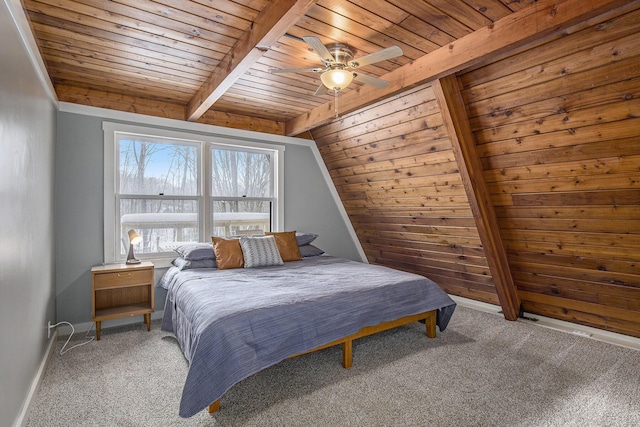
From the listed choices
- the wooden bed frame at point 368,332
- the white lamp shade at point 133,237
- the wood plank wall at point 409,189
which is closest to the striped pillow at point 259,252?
the white lamp shade at point 133,237

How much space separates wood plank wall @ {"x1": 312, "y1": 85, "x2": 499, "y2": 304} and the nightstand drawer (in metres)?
2.60

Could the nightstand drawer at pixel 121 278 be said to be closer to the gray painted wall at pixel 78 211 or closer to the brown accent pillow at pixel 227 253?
the gray painted wall at pixel 78 211

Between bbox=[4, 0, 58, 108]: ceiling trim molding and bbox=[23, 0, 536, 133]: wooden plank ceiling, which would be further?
bbox=[23, 0, 536, 133]: wooden plank ceiling

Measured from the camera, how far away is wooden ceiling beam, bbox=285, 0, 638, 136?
1.70m

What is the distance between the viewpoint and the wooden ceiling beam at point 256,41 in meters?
1.73

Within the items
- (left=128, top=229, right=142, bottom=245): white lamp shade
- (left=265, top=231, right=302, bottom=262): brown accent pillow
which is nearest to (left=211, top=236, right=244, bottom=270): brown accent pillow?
(left=265, top=231, right=302, bottom=262): brown accent pillow

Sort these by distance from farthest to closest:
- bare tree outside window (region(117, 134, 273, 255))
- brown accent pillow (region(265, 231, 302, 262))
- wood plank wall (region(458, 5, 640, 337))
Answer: brown accent pillow (region(265, 231, 302, 262)) → bare tree outside window (region(117, 134, 273, 255)) → wood plank wall (region(458, 5, 640, 337))

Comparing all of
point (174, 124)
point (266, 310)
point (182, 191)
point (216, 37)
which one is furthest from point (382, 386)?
point (174, 124)

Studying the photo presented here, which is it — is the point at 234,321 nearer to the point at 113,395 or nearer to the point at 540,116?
the point at 113,395

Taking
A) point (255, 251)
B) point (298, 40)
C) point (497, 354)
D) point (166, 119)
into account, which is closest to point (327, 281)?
point (255, 251)

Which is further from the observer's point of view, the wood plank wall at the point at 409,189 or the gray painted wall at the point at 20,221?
the wood plank wall at the point at 409,189

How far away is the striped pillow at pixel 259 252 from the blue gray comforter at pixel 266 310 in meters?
0.10

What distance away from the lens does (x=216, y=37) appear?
7.35ft

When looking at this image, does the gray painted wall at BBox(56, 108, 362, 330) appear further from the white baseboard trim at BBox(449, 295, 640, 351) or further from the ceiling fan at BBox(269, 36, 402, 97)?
the white baseboard trim at BBox(449, 295, 640, 351)
